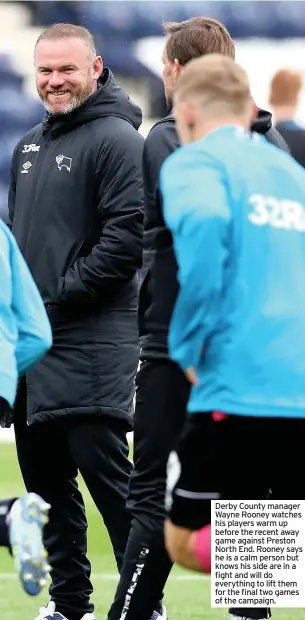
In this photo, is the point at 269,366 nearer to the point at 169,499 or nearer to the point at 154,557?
the point at 169,499

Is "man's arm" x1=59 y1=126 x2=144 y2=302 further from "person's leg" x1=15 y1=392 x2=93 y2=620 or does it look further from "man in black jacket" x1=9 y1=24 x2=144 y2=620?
"person's leg" x1=15 y1=392 x2=93 y2=620

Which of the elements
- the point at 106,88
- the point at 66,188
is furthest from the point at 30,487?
the point at 106,88

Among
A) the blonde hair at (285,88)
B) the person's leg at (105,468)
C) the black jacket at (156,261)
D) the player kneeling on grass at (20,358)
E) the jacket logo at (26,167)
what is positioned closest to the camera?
the player kneeling on grass at (20,358)

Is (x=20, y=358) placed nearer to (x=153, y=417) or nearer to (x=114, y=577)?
(x=153, y=417)

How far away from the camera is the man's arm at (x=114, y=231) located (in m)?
5.13

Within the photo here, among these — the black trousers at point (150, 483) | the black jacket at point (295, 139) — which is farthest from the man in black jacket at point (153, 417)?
the black jacket at point (295, 139)

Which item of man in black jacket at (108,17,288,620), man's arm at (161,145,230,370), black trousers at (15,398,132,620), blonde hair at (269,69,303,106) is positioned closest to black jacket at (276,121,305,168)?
blonde hair at (269,69,303,106)

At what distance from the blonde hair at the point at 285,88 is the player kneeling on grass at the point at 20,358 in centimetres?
300

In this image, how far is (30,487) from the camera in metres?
5.33

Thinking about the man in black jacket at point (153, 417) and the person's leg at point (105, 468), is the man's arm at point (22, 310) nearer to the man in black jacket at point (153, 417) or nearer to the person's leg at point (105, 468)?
the man in black jacket at point (153, 417)

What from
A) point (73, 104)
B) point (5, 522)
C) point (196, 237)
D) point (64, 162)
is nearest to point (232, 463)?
point (196, 237)

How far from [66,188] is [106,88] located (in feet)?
1.54

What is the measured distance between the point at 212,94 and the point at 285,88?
3463mm

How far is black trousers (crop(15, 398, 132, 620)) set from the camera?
5078mm
